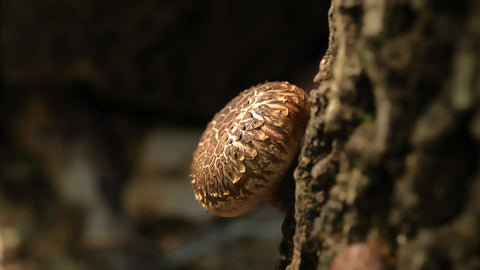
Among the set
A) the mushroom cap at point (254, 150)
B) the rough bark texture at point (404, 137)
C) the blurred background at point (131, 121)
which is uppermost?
the blurred background at point (131, 121)

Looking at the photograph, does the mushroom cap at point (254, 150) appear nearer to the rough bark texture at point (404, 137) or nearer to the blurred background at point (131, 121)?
the rough bark texture at point (404, 137)

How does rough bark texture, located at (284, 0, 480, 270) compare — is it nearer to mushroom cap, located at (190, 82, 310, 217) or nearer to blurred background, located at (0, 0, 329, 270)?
mushroom cap, located at (190, 82, 310, 217)

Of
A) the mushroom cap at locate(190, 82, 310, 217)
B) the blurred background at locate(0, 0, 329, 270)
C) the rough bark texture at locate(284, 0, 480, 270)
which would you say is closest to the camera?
the rough bark texture at locate(284, 0, 480, 270)

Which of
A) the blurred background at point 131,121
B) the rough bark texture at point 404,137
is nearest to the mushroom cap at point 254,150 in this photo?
the rough bark texture at point 404,137

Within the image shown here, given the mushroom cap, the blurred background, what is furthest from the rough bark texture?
the blurred background

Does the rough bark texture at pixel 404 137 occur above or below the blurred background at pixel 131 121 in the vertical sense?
below
